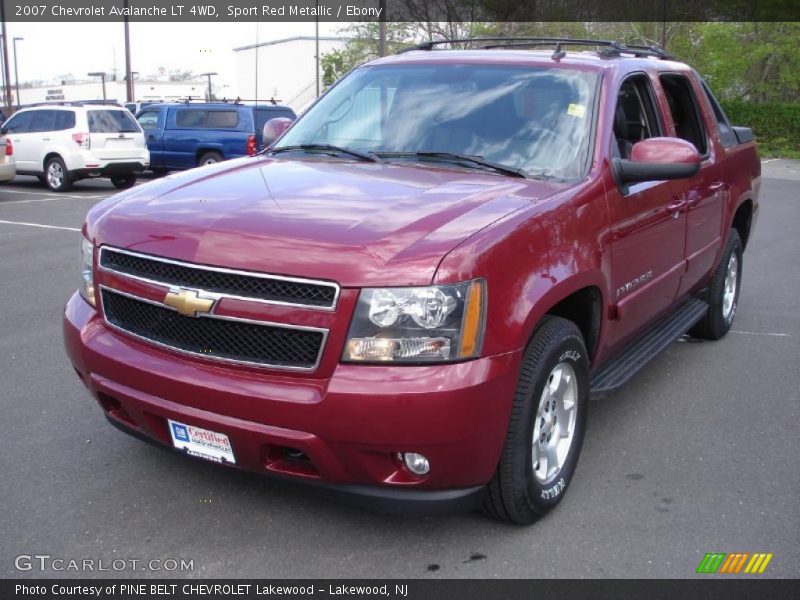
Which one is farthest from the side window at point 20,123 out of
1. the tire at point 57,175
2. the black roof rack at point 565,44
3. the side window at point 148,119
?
the black roof rack at point 565,44

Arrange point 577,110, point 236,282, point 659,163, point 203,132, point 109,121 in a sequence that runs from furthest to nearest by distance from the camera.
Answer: point 203,132, point 109,121, point 577,110, point 659,163, point 236,282

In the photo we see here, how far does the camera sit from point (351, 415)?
2.79m

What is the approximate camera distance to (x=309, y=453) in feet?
9.48

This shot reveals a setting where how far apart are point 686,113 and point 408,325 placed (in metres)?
3.48

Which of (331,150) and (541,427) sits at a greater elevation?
(331,150)

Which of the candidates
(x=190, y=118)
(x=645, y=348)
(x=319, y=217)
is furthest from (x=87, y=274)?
(x=190, y=118)

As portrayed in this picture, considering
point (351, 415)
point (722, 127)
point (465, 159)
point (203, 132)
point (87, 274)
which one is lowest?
point (351, 415)

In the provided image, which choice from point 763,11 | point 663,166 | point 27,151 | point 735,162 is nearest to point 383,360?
point 663,166

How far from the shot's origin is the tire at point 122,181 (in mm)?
17889

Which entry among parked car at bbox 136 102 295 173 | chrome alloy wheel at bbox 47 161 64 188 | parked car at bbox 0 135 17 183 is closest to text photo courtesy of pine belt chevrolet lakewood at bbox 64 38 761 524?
parked car at bbox 0 135 17 183

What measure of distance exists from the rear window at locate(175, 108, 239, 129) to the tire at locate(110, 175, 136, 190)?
2.01 m

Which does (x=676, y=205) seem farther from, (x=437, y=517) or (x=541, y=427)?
(x=437, y=517)

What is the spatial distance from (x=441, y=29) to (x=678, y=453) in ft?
122

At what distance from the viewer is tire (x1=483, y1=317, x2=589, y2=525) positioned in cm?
315
